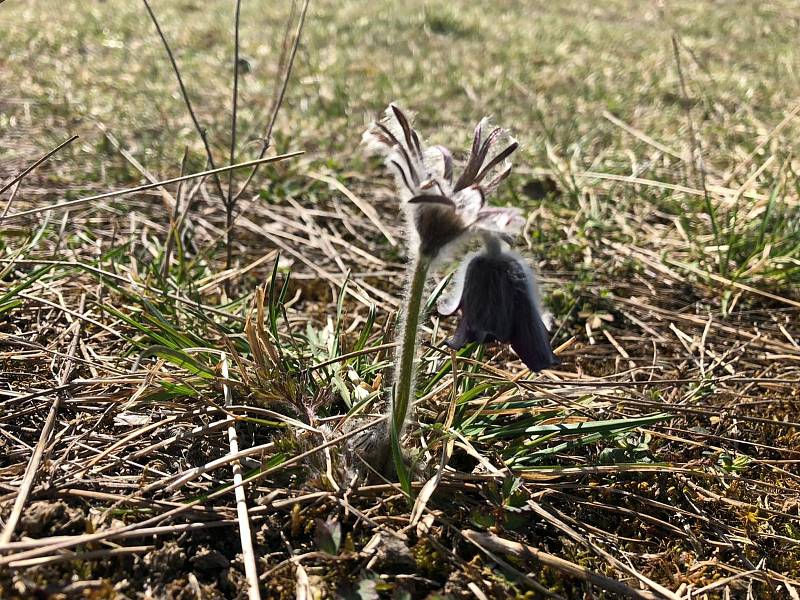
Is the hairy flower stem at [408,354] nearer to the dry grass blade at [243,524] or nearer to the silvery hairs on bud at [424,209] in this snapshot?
the silvery hairs on bud at [424,209]

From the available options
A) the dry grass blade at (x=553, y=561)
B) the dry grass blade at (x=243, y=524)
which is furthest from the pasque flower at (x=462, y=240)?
the dry grass blade at (x=243, y=524)

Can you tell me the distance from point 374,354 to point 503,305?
2.34 feet

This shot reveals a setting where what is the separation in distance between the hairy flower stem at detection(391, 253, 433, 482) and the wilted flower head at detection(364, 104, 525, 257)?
0.07m

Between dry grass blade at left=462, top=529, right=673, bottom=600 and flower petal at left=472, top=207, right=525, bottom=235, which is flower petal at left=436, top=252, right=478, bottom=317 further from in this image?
dry grass blade at left=462, top=529, right=673, bottom=600

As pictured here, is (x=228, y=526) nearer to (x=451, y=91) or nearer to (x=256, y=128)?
(x=256, y=128)

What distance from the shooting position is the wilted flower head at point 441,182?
4.74 feet

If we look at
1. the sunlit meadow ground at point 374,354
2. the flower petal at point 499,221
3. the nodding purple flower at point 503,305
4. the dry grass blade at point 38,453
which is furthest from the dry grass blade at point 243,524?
the flower petal at point 499,221

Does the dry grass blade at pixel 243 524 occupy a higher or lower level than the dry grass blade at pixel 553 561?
higher

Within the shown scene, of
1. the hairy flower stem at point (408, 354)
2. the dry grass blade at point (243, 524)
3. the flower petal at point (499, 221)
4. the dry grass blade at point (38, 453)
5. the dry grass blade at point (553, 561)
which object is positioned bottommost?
the dry grass blade at point (553, 561)

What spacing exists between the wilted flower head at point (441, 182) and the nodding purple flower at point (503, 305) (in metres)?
0.09

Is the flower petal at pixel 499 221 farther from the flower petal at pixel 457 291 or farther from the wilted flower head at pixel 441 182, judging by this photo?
the flower petal at pixel 457 291

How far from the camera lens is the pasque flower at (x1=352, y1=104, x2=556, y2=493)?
1.45 m

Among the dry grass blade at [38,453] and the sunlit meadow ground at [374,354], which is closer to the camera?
the dry grass blade at [38,453]

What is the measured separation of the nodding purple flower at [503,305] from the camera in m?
1.53
